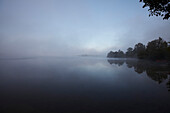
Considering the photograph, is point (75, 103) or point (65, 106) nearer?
point (65, 106)

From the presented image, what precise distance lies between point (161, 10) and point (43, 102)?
13362 mm

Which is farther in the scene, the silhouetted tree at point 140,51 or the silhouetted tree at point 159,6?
the silhouetted tree at point 140,51

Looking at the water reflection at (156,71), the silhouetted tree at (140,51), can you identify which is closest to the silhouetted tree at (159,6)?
the water reflection at (156,71)

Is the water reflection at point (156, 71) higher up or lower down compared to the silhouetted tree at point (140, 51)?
lower down

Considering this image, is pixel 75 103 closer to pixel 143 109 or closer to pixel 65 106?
pixel 65 106

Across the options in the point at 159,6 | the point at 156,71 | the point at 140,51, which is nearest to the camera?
the point at 159,6

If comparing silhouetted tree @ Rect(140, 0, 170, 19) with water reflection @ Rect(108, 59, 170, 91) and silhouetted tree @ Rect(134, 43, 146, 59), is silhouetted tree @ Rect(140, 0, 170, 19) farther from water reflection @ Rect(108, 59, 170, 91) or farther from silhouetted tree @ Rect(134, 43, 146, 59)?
silhouetted tree @ Rect(134, 43, 146, 59)

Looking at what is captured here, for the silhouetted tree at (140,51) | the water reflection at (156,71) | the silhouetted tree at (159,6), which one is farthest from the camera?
the silhouetted tree at (140,51)

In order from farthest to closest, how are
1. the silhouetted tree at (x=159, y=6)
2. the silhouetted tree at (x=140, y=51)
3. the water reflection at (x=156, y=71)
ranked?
the silhouetted tree at (x=140, y=51) → the water reflection at (x=156, y=71) → the silhouetted tree at (x=159, y=6)

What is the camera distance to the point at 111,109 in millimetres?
6242

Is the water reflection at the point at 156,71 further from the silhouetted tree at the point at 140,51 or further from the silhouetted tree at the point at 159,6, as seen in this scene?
the silhouetted tree at the point at 140,51

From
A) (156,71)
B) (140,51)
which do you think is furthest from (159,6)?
(140,51)

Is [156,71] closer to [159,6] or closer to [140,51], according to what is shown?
[159,6]

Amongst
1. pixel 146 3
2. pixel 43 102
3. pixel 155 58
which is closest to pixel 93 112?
pixel 43 102
